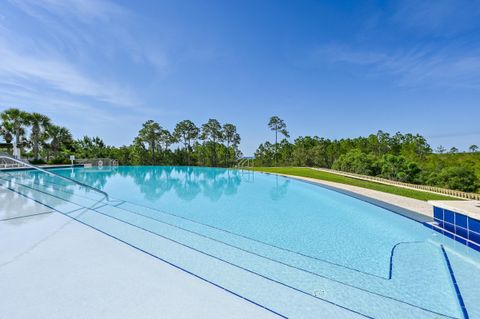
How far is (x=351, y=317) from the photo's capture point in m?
2.90

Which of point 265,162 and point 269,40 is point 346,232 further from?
point 265,162

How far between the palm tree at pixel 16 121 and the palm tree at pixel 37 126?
0.59 meters

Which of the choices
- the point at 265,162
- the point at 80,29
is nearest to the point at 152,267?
the point at 80,29

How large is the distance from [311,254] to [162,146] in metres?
30.9

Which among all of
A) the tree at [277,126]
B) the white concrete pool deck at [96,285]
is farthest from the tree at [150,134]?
the white concrete pool deck at [96,285]

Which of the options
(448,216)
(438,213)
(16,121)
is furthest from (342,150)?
(16,121)

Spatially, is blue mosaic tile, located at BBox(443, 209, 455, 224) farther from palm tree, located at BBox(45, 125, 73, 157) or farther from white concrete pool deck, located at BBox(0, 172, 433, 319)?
palm tree, located at BBox(45, 125, 73, 157)

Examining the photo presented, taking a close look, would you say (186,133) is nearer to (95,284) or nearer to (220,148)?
(220,148)

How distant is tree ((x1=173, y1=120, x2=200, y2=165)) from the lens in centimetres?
3259

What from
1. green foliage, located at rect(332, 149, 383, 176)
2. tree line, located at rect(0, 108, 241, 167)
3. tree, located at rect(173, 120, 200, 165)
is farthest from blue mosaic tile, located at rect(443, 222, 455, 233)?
tree, located at rect(173, 120, 200, 165)

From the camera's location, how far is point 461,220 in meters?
5.67

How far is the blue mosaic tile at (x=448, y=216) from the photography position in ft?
19.5

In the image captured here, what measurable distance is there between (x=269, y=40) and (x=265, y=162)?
21029 mm

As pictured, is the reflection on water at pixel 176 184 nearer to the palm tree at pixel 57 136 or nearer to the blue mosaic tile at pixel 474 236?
the blue mosaic tile at pixel 474 236
